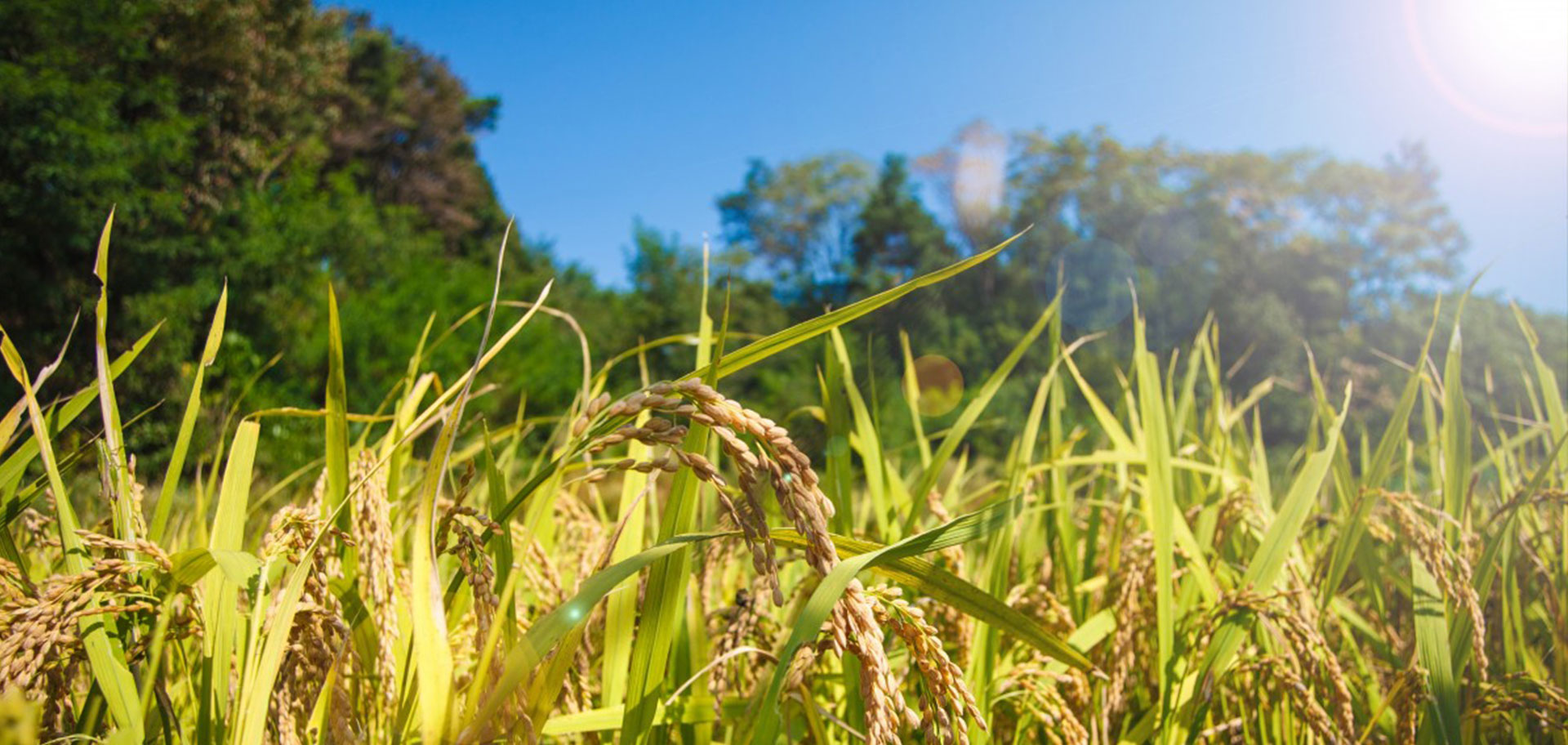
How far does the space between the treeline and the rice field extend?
122 inches

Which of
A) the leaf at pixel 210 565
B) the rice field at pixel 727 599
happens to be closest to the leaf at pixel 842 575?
the rice field at pixel 727 599

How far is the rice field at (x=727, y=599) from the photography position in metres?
0.50

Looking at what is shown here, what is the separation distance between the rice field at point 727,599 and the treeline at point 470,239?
3110 millimetres

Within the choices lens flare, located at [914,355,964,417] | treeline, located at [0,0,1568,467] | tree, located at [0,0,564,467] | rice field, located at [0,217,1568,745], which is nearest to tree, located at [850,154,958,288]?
treeline, located at [0,0,1568,467]

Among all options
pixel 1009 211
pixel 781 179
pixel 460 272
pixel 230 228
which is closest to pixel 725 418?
pixel 230 228

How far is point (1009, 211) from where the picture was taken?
3009cm

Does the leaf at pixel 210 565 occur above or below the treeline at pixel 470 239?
below

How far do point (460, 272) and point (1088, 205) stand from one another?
21.8 meters

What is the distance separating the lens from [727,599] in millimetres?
1527

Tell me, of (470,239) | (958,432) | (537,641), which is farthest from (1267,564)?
(470,239)

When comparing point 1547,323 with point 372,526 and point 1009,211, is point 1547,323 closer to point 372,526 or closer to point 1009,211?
point 372,526

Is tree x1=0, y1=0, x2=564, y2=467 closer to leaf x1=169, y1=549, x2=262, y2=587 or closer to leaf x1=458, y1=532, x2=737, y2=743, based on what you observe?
leaf x1=169, y1=549, x2=262, y2=587

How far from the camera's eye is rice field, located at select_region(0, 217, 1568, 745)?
1.65 ft

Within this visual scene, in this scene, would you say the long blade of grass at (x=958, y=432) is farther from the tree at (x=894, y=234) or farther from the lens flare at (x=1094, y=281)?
the lens flare at (x=1094, y=281)
